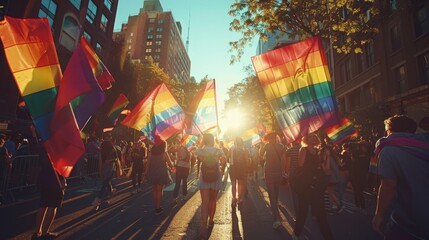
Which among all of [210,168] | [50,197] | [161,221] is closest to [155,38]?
[161,221]

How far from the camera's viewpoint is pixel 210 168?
4.87 metres

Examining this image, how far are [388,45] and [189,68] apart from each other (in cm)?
11322

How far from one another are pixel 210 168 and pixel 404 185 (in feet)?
10.3

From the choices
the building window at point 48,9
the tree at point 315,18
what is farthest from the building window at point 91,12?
the tree at point 315,18

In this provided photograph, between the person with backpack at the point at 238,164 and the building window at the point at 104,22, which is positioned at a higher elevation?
the building window at the point at 104,22

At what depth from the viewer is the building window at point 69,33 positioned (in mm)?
21391

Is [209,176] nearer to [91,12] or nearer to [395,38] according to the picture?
[395,38]

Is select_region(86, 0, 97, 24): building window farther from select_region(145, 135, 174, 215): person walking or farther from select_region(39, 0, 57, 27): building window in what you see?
select_region(145, 135, 174, 215): person walking

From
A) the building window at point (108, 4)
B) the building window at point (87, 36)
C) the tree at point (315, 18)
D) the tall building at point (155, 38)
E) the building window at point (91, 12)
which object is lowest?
the tree at point (315, 18)

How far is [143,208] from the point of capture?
7.03 metres

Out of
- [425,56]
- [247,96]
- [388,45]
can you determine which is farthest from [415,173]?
[247,96]

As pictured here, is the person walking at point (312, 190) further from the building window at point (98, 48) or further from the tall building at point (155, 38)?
the tall building at point (155, 38)

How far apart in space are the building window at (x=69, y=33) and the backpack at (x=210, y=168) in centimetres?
2115

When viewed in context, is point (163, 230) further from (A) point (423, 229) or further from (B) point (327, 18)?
(B) point (327, 18)
